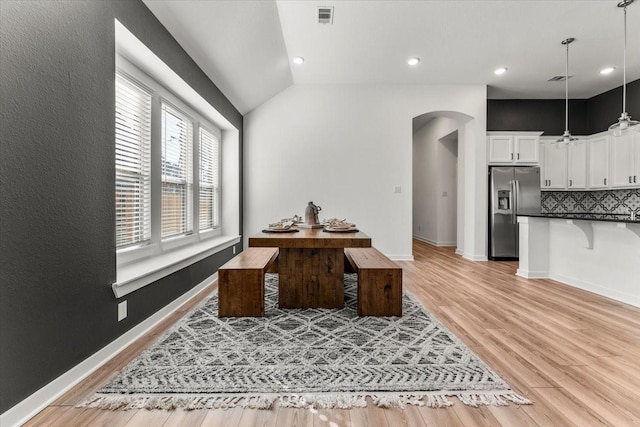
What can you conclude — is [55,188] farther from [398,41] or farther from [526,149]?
[526,149]

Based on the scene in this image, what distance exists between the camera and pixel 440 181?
7766 millimetres

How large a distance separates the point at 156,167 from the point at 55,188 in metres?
1.56

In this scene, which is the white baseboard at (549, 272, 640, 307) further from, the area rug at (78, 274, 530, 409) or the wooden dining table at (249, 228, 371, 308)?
the wooden dining table at (249, 228, 371, 308)

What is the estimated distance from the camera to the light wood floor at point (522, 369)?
143 cm

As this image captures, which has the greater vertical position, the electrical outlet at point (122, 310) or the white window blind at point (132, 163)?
the white window blind at point (132, 163)

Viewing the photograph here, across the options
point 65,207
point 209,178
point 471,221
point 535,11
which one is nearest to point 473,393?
point 65,207

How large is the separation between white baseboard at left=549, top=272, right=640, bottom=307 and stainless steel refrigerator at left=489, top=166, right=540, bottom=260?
1425mm

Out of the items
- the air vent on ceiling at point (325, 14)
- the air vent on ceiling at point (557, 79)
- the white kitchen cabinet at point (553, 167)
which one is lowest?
the white kitchen cabinet at point (553, 167)

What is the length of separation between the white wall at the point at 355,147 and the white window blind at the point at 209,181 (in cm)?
73

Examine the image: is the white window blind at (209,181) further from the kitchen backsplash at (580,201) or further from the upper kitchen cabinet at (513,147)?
the kitchen backsplash at (580,201)

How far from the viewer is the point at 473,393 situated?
5.29 feet

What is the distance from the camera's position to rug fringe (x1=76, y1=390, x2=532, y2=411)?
4.99 ft

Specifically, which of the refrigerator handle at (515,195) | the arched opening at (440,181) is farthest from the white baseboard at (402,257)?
the refrigerator handle at (515,195)

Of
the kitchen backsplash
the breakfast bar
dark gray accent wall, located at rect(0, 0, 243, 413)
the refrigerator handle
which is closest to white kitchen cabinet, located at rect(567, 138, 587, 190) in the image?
the kitchen backsplash
